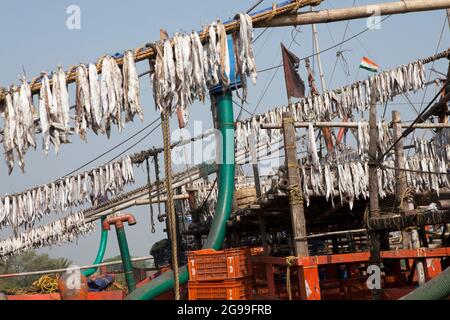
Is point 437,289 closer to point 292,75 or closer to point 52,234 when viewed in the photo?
point 292,75

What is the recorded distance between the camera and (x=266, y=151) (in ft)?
67.4

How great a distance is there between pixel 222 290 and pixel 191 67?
4886 millimetres

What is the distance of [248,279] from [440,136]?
5.68 metres

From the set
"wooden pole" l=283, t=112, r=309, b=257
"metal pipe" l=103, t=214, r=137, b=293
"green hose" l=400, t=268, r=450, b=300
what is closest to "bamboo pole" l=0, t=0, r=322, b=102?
"wooden pole" l=283, t=112, r=309, b=257

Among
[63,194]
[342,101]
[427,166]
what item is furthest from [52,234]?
[427,166]

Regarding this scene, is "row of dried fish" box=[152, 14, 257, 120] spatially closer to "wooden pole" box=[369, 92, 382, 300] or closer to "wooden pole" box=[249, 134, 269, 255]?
"wooden pole" box=[369, 92, 382, 300]

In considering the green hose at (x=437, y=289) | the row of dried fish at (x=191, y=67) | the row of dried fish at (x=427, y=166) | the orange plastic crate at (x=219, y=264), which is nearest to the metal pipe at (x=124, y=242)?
the orange plastic crate at (x=219, y=264)

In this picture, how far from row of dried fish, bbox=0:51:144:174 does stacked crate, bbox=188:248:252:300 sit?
4135 millimetres

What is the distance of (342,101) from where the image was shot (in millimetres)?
21906

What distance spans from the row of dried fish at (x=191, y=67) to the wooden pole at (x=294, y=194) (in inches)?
79.7

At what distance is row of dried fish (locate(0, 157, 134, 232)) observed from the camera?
19906 mm

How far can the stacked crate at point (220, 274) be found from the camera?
45.3ft
